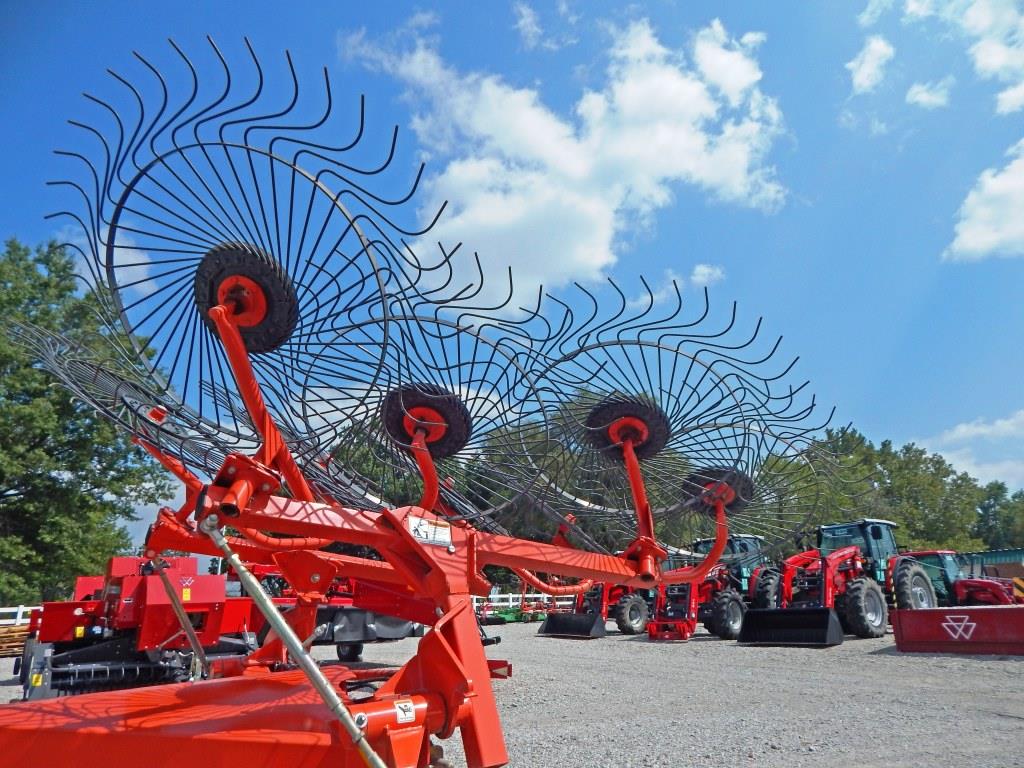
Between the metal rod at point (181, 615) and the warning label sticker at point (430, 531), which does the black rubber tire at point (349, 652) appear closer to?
the metal rod at point (181, 615)

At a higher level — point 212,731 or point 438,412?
point 438,412

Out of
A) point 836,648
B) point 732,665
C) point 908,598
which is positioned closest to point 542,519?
point 732,665

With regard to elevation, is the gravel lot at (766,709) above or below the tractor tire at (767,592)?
below

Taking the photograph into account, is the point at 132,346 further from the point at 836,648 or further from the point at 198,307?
the point at 836,648

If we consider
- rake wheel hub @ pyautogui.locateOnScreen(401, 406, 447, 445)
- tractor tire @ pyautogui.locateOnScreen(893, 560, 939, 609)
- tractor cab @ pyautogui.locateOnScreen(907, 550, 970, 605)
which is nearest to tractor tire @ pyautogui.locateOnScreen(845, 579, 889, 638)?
tractor tire @ pyautogui.locateOnScreen(893, 560, 939, 609)

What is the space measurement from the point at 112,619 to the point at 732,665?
8113 millimetres

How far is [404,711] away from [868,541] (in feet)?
50.5

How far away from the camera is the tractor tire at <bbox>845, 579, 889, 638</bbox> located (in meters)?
13.3

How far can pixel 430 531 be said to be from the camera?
3.34 metres

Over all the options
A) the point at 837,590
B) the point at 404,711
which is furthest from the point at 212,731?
the point at 837,590

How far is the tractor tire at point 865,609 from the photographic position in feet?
43.7

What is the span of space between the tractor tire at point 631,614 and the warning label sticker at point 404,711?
51.4ft

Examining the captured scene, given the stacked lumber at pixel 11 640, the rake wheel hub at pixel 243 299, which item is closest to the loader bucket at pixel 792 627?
the rake wheel hub at pixel 243 299

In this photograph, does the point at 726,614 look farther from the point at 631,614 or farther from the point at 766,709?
the point at 766,709
